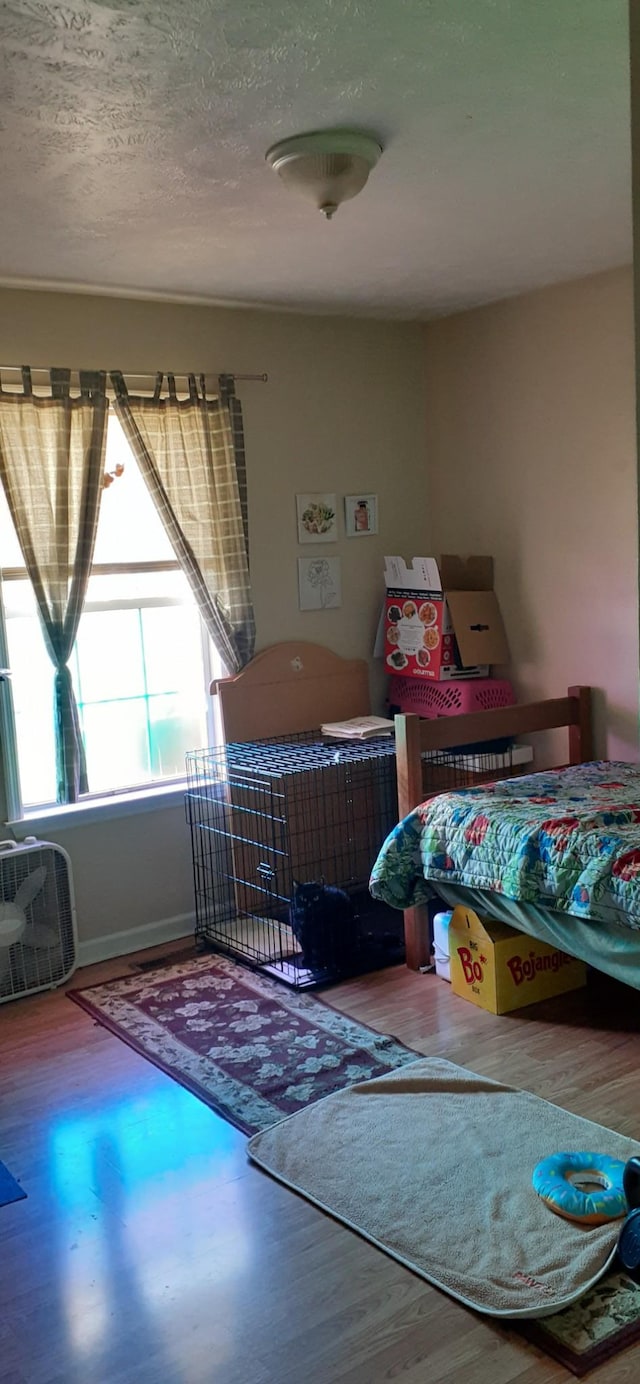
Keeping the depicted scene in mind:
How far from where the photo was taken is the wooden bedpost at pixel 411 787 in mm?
3828

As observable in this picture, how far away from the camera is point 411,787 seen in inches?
152

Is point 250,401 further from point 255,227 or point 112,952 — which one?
point 112,952

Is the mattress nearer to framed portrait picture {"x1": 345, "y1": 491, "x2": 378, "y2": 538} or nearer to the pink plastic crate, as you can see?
the pink plastic crate

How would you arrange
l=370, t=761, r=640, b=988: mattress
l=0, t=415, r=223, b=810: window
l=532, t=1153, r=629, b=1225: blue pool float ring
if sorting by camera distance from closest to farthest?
l=532, t=1153, r=629, b=1225: blue pool float ring, l=370, t=761, r=640, b=988: mattress, l=0, t=415, r=223, b=810: window

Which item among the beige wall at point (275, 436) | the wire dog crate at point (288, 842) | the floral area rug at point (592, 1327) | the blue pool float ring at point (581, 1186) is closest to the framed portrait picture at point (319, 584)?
the beige wall at point (275, 436)

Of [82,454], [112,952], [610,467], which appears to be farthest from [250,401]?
[112,952]

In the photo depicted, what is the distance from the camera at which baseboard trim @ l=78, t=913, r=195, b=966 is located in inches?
165

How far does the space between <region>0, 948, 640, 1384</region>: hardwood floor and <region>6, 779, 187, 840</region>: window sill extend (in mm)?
749

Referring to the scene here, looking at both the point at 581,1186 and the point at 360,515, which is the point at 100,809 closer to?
the point at 360,515

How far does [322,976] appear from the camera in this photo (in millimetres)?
3877

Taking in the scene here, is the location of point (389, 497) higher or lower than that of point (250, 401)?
lower

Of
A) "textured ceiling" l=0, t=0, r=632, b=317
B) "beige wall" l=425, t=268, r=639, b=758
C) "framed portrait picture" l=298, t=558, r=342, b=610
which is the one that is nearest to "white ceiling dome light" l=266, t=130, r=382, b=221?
"textured ceiling" l=0, t=0, r=632, b=317

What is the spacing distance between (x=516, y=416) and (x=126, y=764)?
6.94 feet

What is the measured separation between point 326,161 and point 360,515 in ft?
7.52
